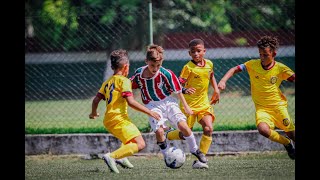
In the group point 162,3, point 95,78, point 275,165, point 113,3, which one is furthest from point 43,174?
point 113,3

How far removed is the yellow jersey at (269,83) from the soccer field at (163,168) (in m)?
0.79

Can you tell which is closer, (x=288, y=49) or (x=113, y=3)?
(x=288, y=49)

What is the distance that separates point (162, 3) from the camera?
701 inches

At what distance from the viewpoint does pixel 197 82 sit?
9.41 m

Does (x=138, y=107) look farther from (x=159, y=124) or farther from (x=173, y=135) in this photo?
(x=173, y=135)

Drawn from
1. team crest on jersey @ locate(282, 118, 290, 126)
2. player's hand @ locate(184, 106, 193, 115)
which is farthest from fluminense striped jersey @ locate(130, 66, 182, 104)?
team crest on jersey @ locate(282, 118, 290, 126)

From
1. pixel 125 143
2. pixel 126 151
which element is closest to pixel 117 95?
pixel 125 143

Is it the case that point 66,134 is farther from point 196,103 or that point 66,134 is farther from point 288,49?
point 288,49

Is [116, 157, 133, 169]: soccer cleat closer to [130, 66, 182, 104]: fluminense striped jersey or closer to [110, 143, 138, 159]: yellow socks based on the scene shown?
[110, 143, 138, 159]: yellow socks

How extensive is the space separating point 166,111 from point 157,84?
358 millimetres

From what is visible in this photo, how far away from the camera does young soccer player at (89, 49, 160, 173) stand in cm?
816
